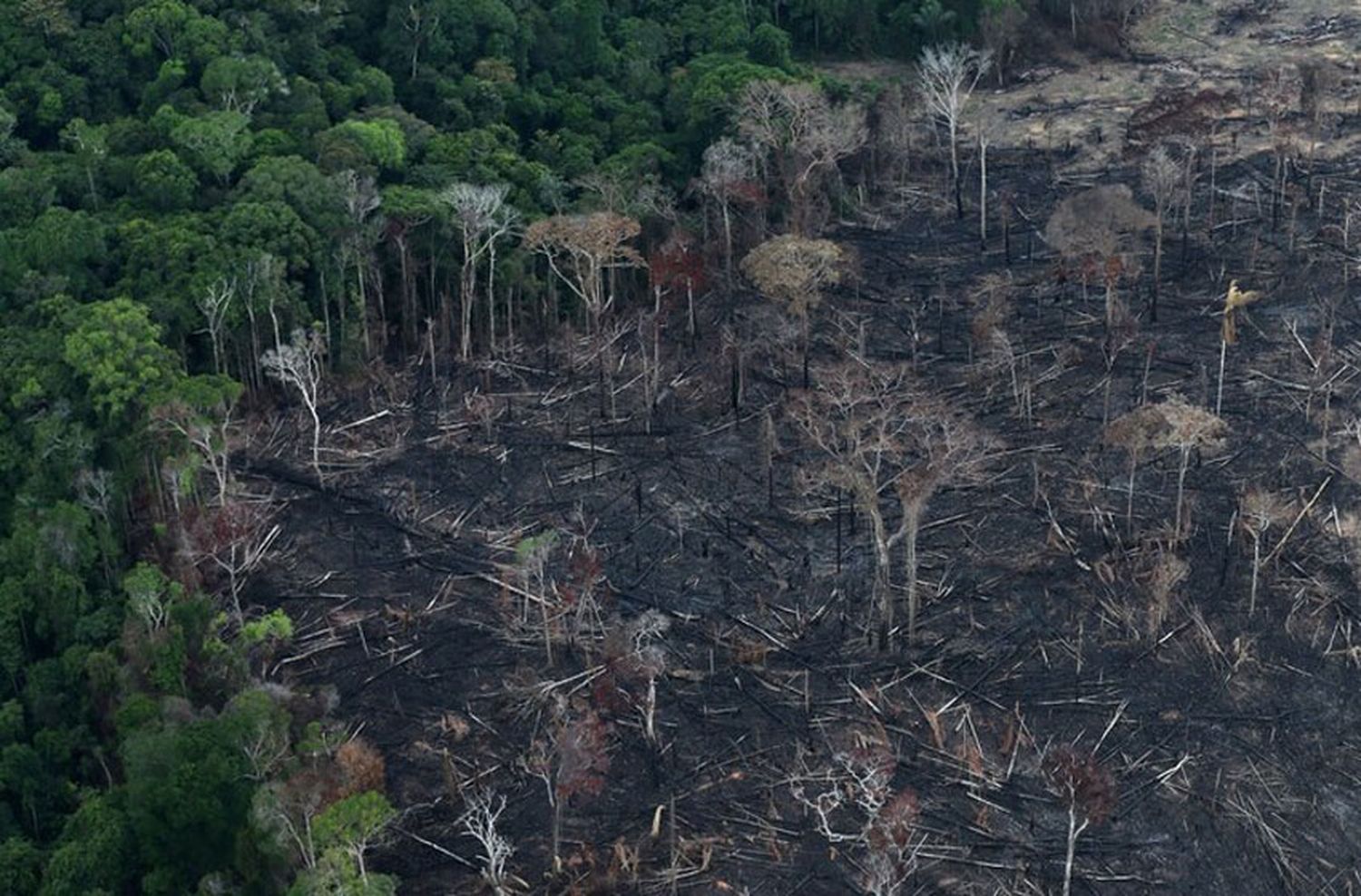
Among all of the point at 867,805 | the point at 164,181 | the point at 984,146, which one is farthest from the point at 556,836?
the point at 984,146

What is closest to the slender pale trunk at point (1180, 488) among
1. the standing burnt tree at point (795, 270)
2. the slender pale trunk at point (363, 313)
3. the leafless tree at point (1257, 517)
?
the leafless tree at point (1257, 517)

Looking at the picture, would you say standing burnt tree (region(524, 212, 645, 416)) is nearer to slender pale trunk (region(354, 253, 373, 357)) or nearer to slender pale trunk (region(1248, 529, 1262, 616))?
slender pale trunk (region(354, 253, 373, 357))

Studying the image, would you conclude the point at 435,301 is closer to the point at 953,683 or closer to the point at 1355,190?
the point at 953,683

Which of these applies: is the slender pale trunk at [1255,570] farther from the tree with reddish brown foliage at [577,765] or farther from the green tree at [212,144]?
the green tree at [212,144]

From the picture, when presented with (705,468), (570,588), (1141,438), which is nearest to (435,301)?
(705,468)

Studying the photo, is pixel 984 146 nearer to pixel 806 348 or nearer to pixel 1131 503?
pixel 806 348
